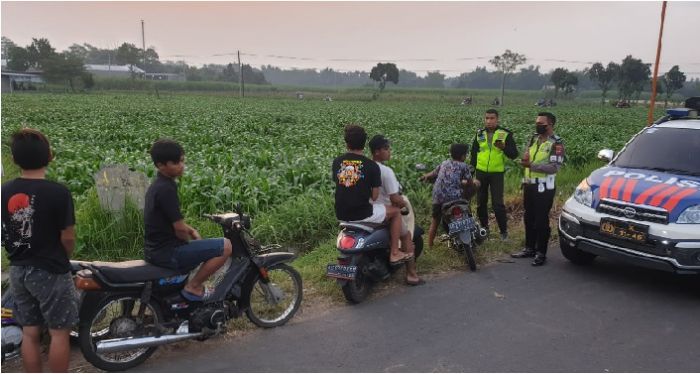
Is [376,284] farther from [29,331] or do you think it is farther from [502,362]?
[29,331]

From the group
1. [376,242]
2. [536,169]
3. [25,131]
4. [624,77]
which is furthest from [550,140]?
[624,77]

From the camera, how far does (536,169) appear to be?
6.47m

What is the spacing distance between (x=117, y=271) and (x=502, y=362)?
9.85ft

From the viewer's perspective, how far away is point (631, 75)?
236 ft

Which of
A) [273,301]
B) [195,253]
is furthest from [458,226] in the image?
[195,253]

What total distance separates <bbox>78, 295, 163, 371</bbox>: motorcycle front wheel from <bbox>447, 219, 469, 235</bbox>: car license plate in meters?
3.53

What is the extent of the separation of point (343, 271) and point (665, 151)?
178 inches

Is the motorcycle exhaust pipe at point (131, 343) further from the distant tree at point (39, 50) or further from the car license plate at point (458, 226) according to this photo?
the distant tree at point (39, 50)

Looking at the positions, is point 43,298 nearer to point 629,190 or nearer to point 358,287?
point 358,287

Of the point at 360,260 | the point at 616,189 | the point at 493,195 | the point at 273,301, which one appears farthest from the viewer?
the point at 493,195

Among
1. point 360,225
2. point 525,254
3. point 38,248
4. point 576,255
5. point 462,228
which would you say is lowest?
point 525,254

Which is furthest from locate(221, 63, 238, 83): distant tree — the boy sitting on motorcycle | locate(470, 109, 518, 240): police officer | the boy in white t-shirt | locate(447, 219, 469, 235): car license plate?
the boy in white t-shirt

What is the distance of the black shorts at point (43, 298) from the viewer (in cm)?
329

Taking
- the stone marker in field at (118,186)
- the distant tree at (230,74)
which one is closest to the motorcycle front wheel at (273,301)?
the stone marker in field at (118,186)
